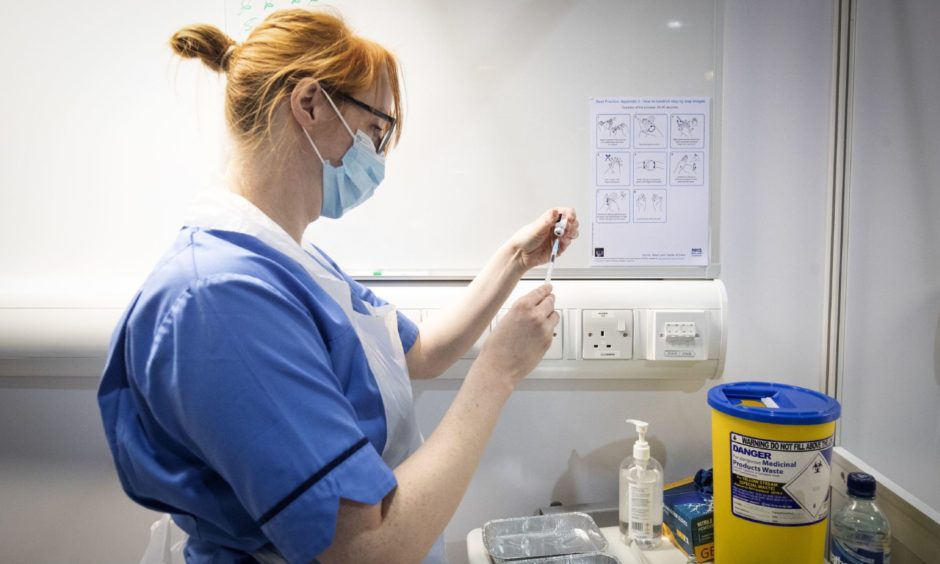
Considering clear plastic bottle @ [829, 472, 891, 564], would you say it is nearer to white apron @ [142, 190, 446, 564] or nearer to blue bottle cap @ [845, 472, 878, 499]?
blue bottle cap @ [845, 472, 878, 499]

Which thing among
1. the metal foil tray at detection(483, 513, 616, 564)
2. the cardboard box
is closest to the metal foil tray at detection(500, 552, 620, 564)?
the metal foil tray at detection(483, 513, 616, 564)

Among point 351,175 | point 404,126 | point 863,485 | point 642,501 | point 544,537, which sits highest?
point 404,126

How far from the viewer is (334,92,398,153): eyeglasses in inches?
31.3

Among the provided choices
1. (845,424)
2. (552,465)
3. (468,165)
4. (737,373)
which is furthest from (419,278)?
(845,424)

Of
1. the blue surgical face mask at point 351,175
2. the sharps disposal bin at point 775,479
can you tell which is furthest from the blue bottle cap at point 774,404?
the blue surgical face mask at point 351,175

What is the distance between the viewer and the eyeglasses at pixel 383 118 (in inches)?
31.3

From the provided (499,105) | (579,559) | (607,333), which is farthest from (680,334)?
(499,105)

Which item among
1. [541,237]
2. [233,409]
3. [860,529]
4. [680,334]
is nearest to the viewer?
[233,409]

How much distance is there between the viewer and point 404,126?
1.20 meters

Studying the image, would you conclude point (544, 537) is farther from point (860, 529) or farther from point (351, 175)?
point (351, 175)

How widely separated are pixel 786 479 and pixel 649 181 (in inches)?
24.5

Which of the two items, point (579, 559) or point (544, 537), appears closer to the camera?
point (579, 559)

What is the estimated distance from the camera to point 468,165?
1.21 metres

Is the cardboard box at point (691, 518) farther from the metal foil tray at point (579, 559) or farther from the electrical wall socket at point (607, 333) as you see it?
the electrical wall socket at point (607, 333)
